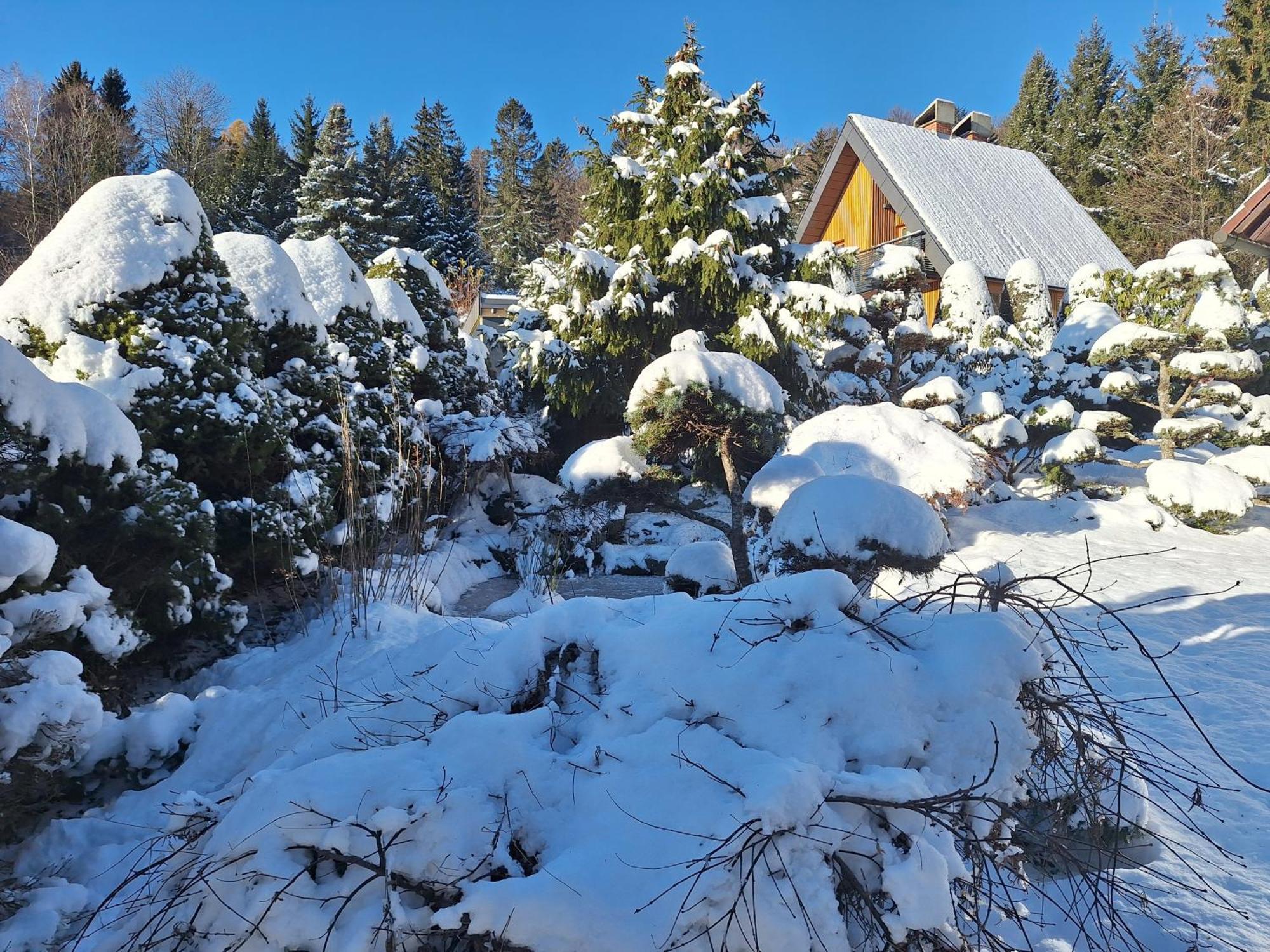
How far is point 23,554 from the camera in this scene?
219 cm

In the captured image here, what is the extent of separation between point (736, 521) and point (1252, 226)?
22.0 feet

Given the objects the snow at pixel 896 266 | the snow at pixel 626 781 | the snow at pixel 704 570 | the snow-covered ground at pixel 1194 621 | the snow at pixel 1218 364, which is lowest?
the snow-covered ground at pixel 1194 621

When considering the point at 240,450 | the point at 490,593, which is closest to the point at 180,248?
the point at 240,450

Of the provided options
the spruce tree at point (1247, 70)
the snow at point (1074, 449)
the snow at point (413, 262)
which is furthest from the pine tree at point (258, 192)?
the spruce tree at point (1247, 70)

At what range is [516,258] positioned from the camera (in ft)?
83.9

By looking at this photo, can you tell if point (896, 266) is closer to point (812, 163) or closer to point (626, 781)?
point (626, 781)

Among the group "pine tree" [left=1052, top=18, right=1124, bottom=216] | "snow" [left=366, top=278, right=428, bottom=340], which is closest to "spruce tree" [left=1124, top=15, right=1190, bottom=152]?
"pine tree" [left=1052, top=18, right=1124, bottom=216]

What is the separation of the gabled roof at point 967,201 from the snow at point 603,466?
12.5 meters

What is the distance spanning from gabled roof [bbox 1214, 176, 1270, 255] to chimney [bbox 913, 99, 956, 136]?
14.6 m

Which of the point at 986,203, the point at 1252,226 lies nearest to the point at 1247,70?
the point at 986,203

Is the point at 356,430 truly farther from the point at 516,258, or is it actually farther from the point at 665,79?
the point at 516,258

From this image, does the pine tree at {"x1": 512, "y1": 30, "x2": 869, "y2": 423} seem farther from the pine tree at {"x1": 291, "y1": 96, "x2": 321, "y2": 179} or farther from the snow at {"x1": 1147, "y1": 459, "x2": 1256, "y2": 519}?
the pine tree at {"x1": 291, "y1": 96, "x2": 321, "y2": 179}

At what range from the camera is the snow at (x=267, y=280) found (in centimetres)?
479

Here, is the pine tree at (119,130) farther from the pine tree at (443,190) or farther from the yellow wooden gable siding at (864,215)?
the yellow wooden gable siding at (864,215)
